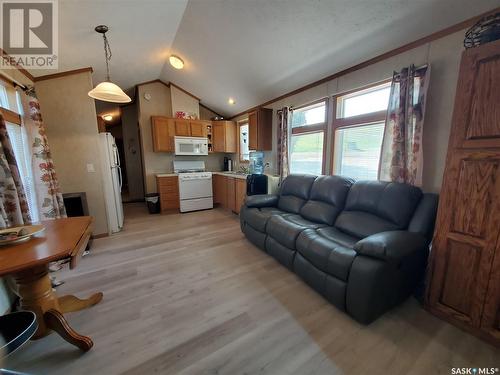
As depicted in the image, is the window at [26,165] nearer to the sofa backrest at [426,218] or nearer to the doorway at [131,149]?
the doorway at [131,149]

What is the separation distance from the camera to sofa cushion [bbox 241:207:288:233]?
2666mm

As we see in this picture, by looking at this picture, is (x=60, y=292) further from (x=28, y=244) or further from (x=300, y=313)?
(x=300, y=313)

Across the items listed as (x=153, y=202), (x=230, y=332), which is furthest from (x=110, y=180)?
(x=230, y=332)

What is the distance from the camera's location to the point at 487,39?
4.59 ft

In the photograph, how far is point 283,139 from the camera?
3.71 meters

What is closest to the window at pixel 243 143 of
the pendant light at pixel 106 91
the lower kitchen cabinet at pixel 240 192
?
the lower kitchen cabinet at pixel 240 192

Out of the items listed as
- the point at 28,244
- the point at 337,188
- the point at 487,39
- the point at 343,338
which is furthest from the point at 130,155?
the point at 487,39

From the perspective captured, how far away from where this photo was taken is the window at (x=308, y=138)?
3258 millimetres

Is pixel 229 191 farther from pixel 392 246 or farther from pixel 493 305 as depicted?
pixel 493 305

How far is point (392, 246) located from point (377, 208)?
0.70m

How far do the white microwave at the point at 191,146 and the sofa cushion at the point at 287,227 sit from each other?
3.18 meters

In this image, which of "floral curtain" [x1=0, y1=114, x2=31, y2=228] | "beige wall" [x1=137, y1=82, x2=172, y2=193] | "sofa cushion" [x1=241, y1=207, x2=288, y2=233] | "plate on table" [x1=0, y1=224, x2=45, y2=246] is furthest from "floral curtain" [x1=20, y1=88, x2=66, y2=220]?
"sofa cushion" [x1=241, y1=207, x2=288, y2=233]

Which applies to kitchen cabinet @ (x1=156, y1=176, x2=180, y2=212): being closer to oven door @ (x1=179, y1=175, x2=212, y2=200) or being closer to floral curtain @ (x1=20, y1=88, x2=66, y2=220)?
oven door @ (x1=179, y1=175, x2=212, y2=200)

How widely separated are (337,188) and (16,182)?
129 inches
